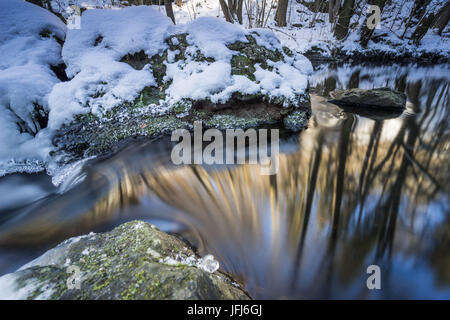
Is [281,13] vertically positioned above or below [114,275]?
above

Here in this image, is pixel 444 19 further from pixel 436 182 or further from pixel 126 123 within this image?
pixel 126 123

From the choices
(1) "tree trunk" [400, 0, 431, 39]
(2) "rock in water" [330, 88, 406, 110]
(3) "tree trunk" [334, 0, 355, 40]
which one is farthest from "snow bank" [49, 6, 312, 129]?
(1) "tree trunk" [400, 0, 431, 39]

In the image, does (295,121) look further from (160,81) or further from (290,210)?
(160,81)

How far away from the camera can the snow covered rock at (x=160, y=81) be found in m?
3.60

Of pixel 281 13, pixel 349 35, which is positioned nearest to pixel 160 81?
pixel 349 35

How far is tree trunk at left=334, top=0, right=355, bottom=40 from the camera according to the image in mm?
12594

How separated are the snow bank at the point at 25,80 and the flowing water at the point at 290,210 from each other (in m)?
0.43

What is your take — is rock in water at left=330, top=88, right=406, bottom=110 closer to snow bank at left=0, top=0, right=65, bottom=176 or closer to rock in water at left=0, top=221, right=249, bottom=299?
rock in water at left=0, top=221, right=249, bottom=299

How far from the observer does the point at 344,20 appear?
12.9 meters

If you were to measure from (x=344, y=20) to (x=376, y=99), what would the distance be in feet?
37.3

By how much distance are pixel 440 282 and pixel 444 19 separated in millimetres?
17934

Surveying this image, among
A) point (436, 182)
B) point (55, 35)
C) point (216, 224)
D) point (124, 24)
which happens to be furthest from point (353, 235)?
point (55, 35)

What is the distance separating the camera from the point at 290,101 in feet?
14.1

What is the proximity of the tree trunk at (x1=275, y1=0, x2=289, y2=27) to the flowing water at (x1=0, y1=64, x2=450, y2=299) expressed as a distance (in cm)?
1489
